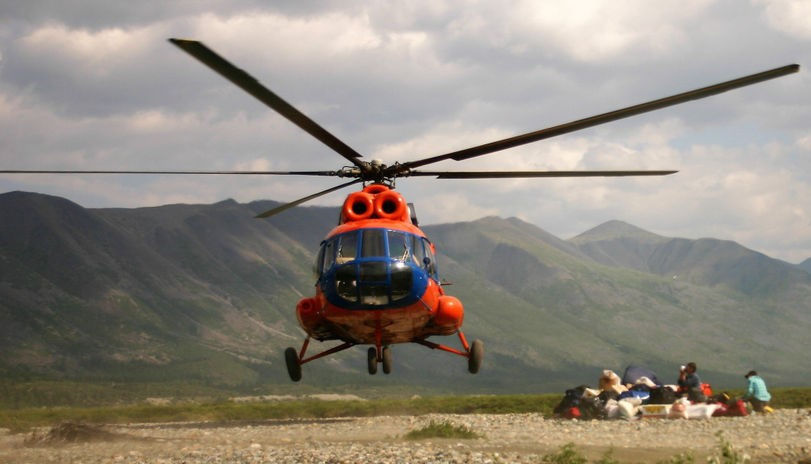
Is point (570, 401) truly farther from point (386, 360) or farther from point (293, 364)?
point (293, 364)

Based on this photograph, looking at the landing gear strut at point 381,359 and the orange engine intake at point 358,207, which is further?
the landing gear strut at point 381,359

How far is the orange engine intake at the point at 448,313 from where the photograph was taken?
24891 mm

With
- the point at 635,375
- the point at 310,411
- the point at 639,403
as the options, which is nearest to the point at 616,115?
the point at 639,403

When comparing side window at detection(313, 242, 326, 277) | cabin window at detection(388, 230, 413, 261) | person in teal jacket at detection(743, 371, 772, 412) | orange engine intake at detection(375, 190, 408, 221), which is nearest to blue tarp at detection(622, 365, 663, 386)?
person in teal jacket at detection(743, 371, 772, 412)

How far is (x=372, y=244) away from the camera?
23.0 meters

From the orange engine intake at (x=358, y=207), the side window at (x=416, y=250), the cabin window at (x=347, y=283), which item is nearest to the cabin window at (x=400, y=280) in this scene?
the side window at (x=416, y=250)

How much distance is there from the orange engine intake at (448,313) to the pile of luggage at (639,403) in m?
11.1

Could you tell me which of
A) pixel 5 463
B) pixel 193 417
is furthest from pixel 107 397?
pixel 5 463

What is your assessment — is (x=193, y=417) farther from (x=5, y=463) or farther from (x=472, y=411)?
(x=5, y=463)

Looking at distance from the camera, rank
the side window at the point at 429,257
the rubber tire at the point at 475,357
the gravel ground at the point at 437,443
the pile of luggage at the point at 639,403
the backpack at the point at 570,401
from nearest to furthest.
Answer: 1. the gravel ground at the point at 437,443
2. the side window at the point at 429,257
3. the rubber tire at the point at 475,357
4. the pile of luggage at the point at 639,403
5. the backpack at the point at 570,401

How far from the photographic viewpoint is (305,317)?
2519cm

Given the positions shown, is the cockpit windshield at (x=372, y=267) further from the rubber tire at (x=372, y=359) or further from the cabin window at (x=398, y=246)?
the rubber tire at (x=372, y=359)

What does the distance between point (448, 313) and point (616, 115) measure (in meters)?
8.48

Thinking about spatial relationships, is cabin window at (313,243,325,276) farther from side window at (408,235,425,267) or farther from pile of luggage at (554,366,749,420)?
pile of luggage at (554,366,749,420)
